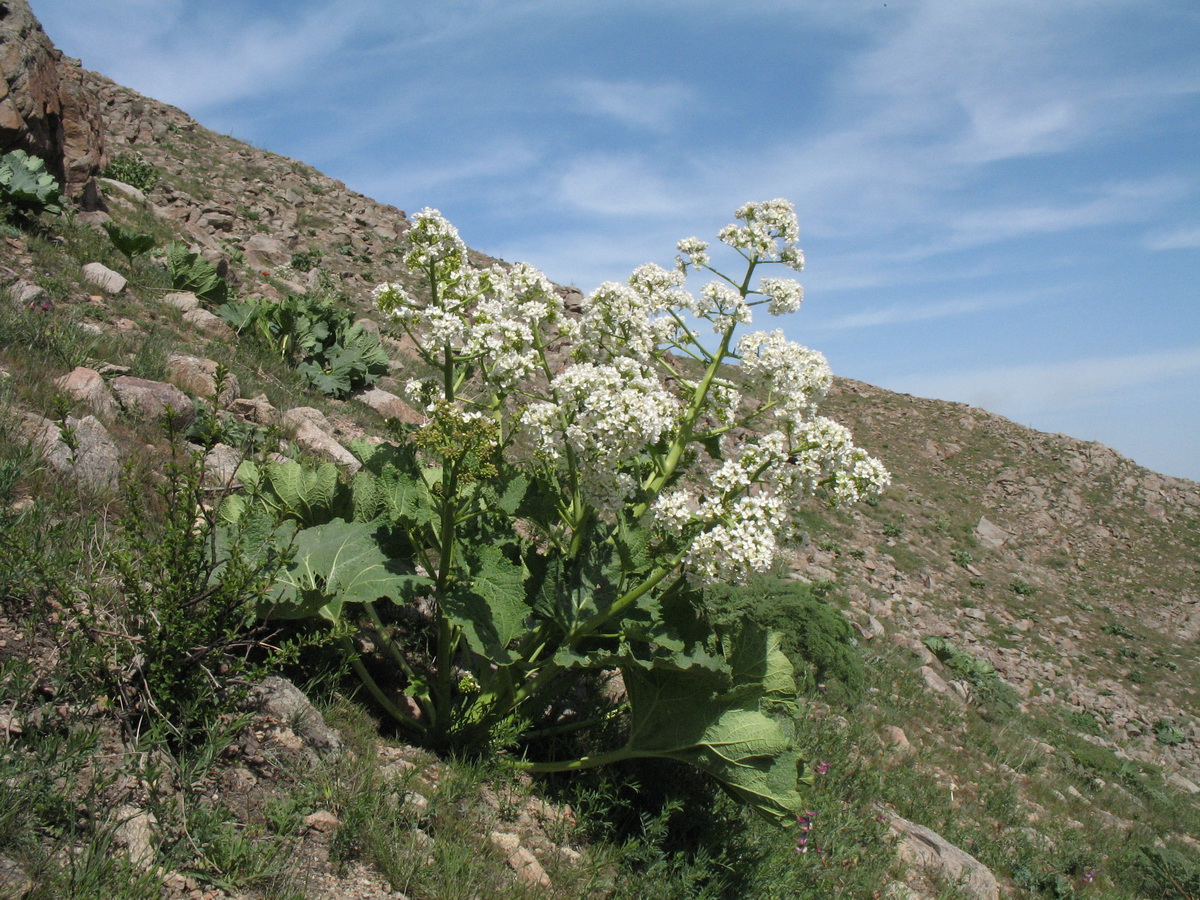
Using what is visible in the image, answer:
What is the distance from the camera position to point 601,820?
3.65 m

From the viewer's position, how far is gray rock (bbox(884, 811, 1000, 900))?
16.7 feet

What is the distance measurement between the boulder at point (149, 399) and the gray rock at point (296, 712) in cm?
305

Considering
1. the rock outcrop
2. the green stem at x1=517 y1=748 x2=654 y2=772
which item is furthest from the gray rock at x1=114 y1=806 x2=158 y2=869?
the rock outcrop

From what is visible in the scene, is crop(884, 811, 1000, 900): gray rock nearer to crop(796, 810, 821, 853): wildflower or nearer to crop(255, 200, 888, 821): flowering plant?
crop(796, 810, 821, 853): wildflower

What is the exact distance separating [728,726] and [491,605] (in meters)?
1.33

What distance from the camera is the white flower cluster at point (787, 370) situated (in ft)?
10.5

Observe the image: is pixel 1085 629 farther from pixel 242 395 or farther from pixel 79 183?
pixel 79 183

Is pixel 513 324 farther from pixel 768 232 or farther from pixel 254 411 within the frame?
pixel 254 411

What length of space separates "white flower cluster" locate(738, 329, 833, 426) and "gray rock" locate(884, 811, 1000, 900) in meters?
3.79

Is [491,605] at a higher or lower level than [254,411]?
lower

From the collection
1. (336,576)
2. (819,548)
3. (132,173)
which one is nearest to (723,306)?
(336,576)

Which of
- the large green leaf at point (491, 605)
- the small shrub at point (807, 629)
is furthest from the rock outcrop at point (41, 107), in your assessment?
the small shrub at point (807, 629)

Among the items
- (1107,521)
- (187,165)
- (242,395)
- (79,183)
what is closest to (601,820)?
(242,395)

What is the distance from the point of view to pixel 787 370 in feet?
10.6
